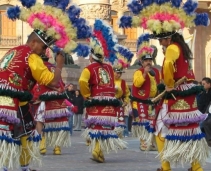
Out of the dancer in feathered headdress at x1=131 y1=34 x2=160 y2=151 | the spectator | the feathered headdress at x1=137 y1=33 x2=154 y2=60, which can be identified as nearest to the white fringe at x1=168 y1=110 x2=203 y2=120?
the dancer in feathered headdress at x1=131 y1=34 x2=160 y2=151

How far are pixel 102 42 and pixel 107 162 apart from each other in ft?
6.81

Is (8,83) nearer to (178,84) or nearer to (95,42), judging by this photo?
(178,84)

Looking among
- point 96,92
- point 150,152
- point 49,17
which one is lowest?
point 150,152

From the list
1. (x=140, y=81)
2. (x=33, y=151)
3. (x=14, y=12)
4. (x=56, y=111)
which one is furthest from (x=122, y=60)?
(x=33, y=151)

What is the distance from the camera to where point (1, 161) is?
8.05 meters

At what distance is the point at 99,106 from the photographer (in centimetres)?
1198

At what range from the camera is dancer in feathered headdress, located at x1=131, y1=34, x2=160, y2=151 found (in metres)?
14.3

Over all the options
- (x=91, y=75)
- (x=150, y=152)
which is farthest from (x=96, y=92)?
(x=150, y=152)

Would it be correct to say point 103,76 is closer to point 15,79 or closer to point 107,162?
point 107,162

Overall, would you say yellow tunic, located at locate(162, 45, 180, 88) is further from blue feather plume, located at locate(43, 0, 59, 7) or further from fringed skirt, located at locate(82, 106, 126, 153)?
fringed skirt, located at locate(82, 106, 126, 153)

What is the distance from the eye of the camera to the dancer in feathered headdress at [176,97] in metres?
8.90

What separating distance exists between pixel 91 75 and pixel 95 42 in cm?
70

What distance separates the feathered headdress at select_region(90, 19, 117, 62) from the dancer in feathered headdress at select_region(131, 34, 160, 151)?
5.93ft

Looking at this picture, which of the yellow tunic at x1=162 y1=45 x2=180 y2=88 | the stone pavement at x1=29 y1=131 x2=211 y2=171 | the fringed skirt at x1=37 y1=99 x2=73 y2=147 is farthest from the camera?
the fringed skirt at x1=37 y1=99 x2=73 y2=147
